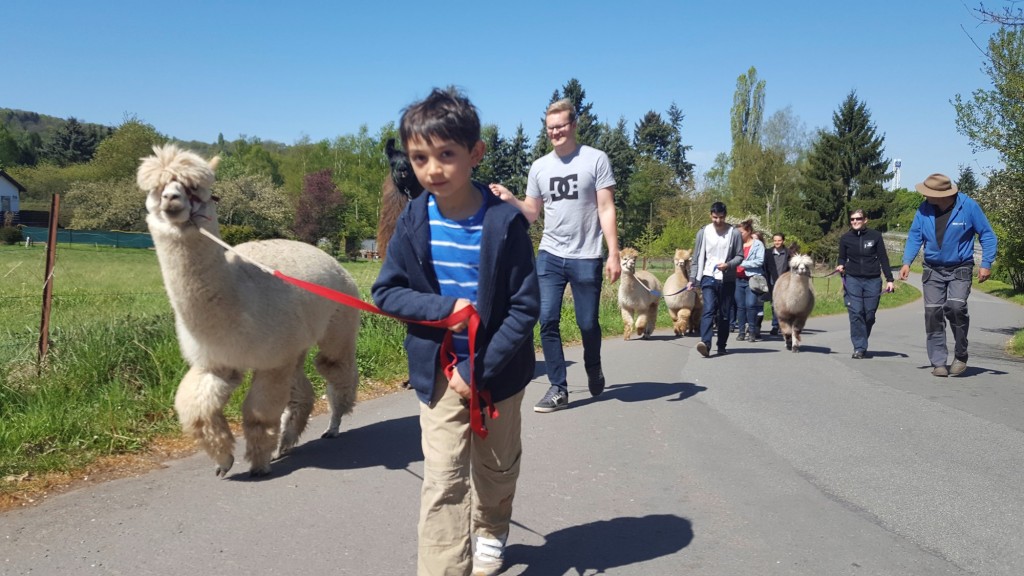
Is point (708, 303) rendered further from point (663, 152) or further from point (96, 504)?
point (663, 152)

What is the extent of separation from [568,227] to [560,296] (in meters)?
0.66

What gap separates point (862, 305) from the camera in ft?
38.0

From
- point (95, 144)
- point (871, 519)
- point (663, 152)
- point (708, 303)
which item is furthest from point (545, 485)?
point (663, 152)

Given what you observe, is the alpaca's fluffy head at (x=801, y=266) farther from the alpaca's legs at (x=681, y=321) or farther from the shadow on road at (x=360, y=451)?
the shadow on road at (x=360, y=451)

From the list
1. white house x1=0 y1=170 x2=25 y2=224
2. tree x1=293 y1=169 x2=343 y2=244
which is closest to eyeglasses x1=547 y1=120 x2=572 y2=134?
tree x1=293 y1=169 x2=343 y2=244

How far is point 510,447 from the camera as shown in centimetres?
346

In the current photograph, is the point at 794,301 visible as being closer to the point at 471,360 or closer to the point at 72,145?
the point at 471,360

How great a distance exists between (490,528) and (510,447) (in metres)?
0.43

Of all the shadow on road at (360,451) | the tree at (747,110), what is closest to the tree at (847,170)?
the tree at (747,110)

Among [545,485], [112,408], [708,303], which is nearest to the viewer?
[545,485]

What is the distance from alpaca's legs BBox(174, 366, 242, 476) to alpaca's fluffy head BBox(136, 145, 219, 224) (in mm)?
999

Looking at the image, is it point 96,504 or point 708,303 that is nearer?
point 96,504

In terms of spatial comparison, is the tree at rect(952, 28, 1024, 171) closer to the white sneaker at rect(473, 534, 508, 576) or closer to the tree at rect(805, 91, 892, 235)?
the white sneaker at rect(473, 534, 508, 576)

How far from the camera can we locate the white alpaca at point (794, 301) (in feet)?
39.6
